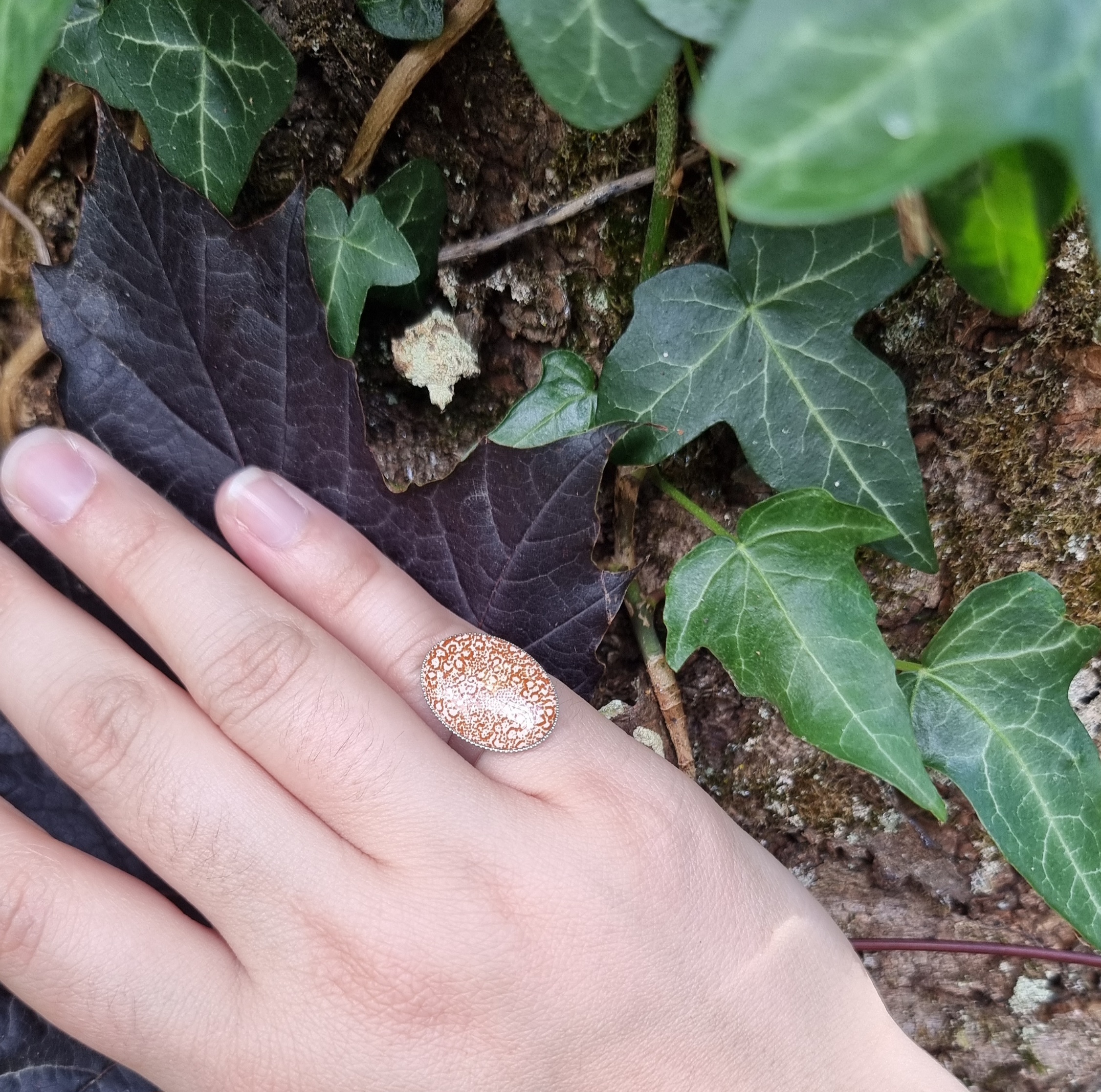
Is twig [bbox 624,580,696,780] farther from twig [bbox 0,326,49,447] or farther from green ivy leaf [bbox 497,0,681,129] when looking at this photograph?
twig [bbox 0,326,49,447]

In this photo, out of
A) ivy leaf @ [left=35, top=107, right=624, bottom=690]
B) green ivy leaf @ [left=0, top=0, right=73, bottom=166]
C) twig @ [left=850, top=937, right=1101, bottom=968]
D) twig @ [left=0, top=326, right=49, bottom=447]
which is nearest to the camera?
green ivy leaf @ [left=0, top=0, right=73, bottom=166]

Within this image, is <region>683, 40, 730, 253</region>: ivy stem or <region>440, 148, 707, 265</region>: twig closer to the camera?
<region>683, 40, 730, 253</region>: ivy stem

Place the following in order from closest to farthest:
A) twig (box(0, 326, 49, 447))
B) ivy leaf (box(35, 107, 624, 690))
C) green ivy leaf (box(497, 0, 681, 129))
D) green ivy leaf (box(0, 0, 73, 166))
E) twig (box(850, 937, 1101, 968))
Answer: green ivy leaf (box(0, 0, 73, 166))
green ivy leaf (box(497, 0, 681, 129))
ivy leaf (box(35, 107, 624, 690))
twig (box(0, 326, 49, 447))
twig (box(850, 937, 1101, 968))

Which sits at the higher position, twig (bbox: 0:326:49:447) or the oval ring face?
twig (bbox: 0:326:49:447)

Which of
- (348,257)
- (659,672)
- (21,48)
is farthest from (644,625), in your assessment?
(21,48)

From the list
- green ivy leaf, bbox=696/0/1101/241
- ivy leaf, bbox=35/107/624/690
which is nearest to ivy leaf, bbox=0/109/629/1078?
ivy leaf, bbox=35/107/624/690

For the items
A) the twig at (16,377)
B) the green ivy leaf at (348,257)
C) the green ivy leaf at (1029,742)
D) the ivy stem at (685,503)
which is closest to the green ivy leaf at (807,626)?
the ivy stem at (685,503)

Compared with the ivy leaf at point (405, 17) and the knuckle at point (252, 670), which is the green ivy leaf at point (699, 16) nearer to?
the ivy leaf at point (405, 17)
